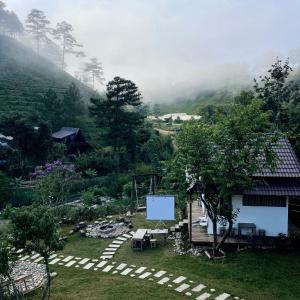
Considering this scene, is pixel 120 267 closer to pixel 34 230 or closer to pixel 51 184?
pixel 34 230

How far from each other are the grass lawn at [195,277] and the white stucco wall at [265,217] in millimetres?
1540

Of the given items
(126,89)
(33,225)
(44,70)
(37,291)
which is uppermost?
(44,70)

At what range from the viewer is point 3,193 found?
30.6 meters

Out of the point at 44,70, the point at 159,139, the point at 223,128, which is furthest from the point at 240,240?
the point at 44,70

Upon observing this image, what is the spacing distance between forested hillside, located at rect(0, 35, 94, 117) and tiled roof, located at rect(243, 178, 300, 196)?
4362 centimetres

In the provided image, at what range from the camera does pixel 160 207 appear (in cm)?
2072

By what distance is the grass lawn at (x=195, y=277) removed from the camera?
1363cm

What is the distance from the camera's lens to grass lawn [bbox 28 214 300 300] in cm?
1363

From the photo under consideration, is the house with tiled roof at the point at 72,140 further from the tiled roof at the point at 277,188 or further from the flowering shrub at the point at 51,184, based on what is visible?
the tiled roof at the point at 277,188

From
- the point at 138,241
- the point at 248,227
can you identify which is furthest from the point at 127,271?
the point at 248,227

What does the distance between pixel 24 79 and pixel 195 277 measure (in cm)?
6560

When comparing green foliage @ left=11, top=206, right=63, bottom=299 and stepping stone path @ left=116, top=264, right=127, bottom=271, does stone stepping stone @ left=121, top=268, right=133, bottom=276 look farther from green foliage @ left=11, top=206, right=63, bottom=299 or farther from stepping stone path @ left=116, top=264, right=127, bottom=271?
green foliage @ left=11, top=206, right=63, bottom=299

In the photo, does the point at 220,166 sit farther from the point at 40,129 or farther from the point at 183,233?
the point at 40,129

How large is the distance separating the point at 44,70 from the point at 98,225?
Result: 66385mm
